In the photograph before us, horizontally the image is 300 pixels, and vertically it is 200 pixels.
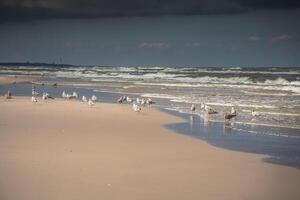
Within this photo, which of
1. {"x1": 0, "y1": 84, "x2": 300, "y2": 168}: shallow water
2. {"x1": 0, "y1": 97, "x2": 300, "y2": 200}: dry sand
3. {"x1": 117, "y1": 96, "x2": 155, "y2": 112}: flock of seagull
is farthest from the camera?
{"x1": 117, "y1": 96, "x2": 155, "y2": 112}: flock of seagull

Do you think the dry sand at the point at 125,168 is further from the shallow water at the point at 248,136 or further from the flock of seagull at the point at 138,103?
the flock of seagull at the point at 138,103

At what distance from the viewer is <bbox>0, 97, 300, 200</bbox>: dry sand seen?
22.4 ft

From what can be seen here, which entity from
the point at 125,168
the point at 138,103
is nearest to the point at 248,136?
the point at 125,168

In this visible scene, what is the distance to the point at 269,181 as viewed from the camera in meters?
7.68

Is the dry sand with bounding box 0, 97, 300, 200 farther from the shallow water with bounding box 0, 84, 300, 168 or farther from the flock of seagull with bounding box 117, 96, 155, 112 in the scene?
the flock of seagull with bounding box 117, 96, 155, 112

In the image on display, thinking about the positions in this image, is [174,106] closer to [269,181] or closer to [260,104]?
[260,104]

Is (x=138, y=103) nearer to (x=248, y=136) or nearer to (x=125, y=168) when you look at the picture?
(x=248, y=136)

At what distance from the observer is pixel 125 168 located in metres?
8.33

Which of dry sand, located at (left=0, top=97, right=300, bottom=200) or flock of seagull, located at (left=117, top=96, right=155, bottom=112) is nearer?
dry sand, located at (left=0, top=97, right=300, bottom=200)

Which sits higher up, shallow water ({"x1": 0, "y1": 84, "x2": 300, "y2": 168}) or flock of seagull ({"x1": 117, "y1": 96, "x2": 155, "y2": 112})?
flock of seagull ({"x1": 117, "y1": 96, "x2": 155, "y2": 112})

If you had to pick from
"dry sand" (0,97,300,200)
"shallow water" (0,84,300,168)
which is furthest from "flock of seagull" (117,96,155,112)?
"dry sand" (0,97,300,200)

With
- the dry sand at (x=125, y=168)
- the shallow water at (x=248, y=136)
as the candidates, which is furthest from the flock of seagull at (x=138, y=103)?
the dry sand at (x=125, y=168)

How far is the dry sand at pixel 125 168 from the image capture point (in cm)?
682

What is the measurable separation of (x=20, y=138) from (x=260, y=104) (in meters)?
12.8
